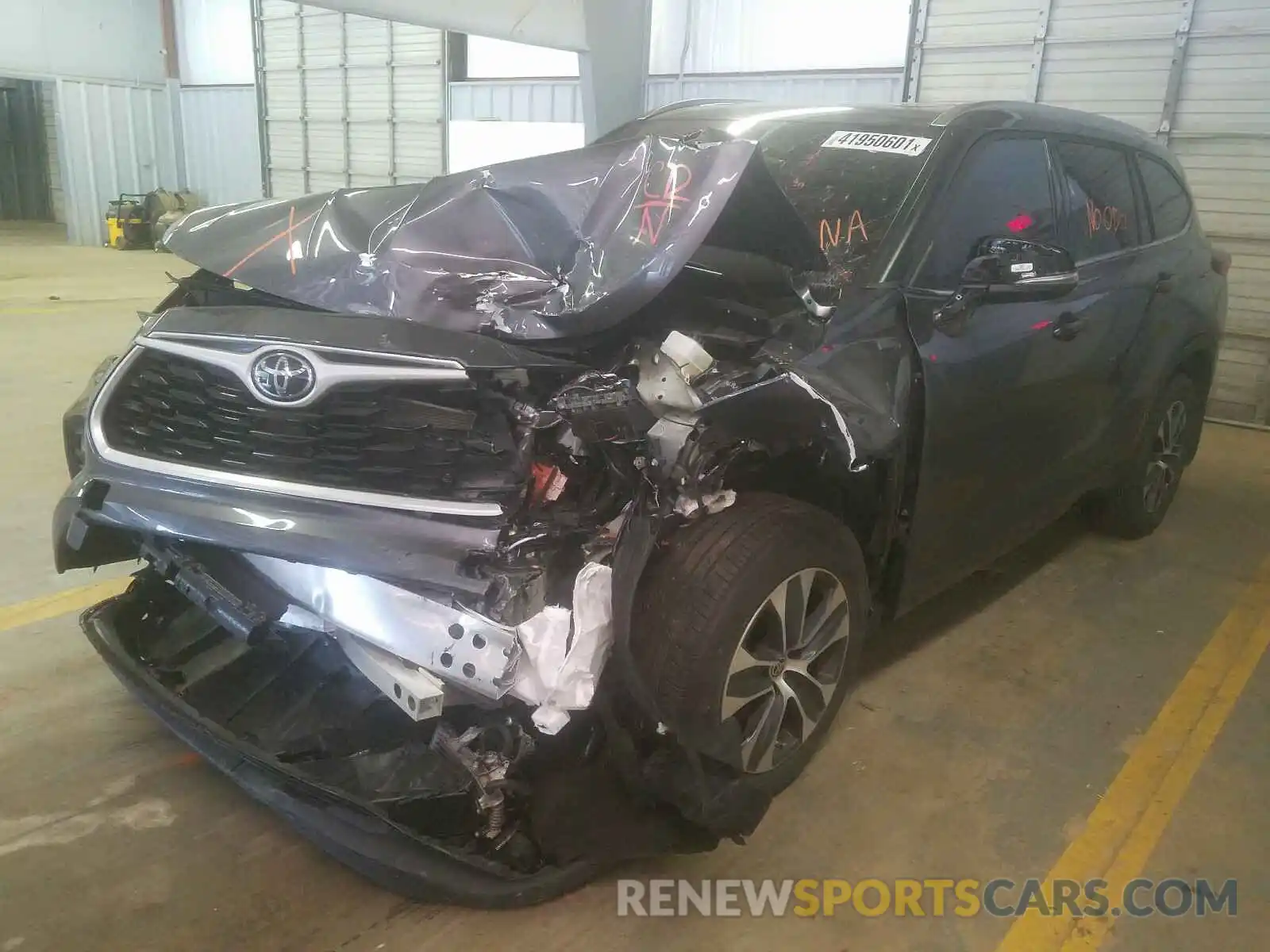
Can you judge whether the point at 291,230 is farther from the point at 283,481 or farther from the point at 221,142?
the point at 221,142

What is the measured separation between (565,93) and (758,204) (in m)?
9.92

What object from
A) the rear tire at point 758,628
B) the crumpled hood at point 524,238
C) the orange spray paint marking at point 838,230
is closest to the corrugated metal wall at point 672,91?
the orange spray paint marking at point 838,230

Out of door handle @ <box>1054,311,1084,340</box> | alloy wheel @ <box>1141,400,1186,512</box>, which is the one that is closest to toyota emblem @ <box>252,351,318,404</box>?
door handle @ <box>1054,311,1084,340</box>

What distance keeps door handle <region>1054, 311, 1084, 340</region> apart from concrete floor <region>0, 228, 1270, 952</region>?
1084 mm

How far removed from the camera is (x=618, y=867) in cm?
219

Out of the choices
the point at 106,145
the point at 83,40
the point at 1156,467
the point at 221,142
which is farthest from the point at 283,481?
the point at 83,40

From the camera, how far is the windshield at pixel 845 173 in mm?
2654

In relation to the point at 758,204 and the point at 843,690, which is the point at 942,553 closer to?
the point at 843,690

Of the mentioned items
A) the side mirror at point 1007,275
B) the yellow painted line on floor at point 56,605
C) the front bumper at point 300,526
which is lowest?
the yellow painted line on floor at point 56,605

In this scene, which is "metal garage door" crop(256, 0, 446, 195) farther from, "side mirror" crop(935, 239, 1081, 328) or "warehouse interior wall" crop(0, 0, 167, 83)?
"side mirror" crop(935, 239, 1081, 328)

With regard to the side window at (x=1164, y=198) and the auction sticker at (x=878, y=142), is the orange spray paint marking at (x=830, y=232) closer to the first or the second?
the auction sticker at (x=878, y=142)

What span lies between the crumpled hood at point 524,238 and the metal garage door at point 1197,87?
232 inches

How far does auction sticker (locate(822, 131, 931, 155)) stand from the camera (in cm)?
279

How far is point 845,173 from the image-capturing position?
2.85m
